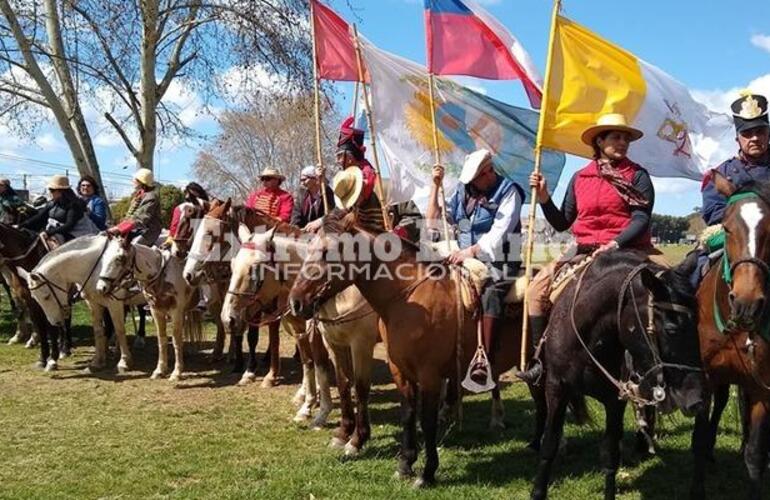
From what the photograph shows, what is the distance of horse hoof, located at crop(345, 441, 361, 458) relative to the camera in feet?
20.8

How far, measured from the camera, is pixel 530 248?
5270 millimetres

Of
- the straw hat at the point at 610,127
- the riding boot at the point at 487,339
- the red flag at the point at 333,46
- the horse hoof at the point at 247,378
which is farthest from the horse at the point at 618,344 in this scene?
the horse hoof at the point at 247,378

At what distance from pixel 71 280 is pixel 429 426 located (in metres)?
6.77

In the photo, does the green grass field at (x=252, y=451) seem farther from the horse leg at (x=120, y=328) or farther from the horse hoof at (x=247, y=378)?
the horse leg at (x=120, y=328)

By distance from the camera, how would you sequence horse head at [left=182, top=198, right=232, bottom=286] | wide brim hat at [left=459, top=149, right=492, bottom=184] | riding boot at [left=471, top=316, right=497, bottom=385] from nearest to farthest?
riding boot at [left=471, top=316, right=497, bottom=385] → wide brim hat at [left=459, top=149, right=492, bottom=184] → horse head at [left=182, top=198, right=232, bottom=286]

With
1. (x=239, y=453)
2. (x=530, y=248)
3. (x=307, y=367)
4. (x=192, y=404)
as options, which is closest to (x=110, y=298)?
(x=192, y=404)

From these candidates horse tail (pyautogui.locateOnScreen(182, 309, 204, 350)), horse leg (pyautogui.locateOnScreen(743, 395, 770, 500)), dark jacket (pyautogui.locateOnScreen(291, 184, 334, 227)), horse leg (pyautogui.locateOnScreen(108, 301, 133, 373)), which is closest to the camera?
horse leg (pyautogui.locateOnScreen(743, 395, 770, 500))

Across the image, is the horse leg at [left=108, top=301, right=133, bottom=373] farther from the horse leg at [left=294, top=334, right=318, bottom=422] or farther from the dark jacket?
the horse leg at [left=294, top=334, right=318, bottom=422]

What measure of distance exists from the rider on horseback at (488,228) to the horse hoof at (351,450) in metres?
1.50

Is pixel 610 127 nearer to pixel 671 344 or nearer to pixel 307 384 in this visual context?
pixel 671 344

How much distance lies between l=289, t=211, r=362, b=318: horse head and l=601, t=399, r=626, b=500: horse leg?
2.28 m

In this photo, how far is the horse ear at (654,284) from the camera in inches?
155

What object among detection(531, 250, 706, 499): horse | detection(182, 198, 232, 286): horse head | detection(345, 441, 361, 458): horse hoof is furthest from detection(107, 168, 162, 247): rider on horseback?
detection(531, 250, 706, 499): horse

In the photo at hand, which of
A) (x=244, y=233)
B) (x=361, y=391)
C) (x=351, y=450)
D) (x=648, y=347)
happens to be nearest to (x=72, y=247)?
(x=244, y=233)
